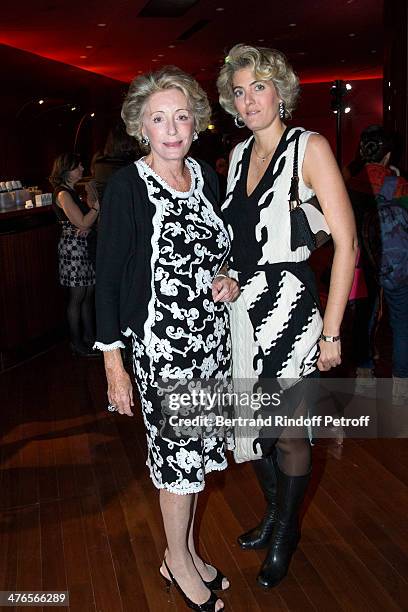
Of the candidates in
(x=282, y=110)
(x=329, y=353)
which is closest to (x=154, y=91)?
(x=282, y=110)

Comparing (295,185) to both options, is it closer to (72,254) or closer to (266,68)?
(266,68)

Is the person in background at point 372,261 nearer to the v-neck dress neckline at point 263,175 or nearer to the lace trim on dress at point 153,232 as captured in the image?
the v-neck dress neckline at point 263,175

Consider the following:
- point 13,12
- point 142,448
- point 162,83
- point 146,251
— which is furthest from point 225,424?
point 13,12

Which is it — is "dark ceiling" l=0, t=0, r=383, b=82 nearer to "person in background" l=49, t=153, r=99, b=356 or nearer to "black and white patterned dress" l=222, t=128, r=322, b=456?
"person in background" l=49, t=153, r=99, b=356

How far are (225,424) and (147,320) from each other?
1.60ft

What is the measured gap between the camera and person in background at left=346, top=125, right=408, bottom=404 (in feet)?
12.2

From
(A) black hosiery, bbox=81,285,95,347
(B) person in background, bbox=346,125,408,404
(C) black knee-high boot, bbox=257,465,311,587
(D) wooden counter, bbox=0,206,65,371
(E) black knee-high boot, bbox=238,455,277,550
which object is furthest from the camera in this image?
(A) black hosiery, bbox=81,285,95,347

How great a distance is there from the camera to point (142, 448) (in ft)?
11.8

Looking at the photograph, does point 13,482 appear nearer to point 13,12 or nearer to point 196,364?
point 196,364

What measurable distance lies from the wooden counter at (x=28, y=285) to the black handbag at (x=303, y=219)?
134 inches

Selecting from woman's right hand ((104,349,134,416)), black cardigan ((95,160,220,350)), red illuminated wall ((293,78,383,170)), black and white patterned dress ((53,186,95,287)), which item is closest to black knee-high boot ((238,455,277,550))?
woman's right hand ((104,349,134,416))

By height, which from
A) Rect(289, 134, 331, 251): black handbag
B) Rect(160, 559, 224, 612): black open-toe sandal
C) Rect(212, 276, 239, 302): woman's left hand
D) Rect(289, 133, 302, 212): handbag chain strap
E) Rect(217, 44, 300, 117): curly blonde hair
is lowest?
Rect(160, 559, 224, 612): black open-toe sandal

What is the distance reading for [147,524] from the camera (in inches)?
110

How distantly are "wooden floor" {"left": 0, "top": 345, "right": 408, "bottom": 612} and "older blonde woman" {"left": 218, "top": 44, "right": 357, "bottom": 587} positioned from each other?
229 mm
